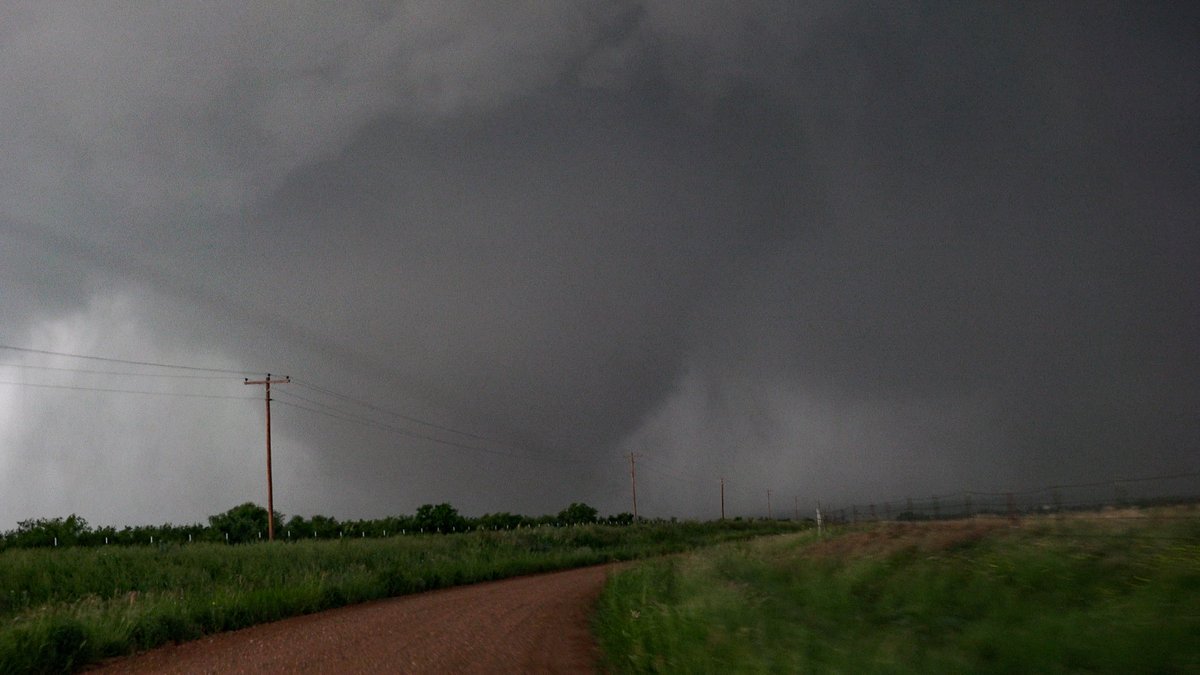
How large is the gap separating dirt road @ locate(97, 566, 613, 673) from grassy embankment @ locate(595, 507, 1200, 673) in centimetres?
119

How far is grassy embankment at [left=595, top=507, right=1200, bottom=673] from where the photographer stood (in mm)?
5156

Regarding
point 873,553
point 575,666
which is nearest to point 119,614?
point 575,666

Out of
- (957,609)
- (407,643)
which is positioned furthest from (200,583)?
(957,609)

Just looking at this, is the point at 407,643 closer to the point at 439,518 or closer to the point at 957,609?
the point at 957,609

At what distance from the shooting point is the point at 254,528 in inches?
3002

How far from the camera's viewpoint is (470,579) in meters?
27.1

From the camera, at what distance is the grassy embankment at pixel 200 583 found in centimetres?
1243

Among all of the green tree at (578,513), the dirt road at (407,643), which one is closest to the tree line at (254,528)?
the green tree at (578,513)

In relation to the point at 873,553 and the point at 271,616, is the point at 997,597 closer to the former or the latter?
the point at 873,553

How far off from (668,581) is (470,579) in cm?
1335

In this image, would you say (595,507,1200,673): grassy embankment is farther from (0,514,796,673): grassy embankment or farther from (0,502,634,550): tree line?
(0,502,634,550): tree line

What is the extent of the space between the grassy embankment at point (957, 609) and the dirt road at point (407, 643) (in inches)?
46.9

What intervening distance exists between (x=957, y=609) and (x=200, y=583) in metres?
21.1

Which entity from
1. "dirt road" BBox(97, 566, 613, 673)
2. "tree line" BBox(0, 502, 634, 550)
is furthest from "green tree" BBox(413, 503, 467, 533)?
"dirt road" BBox(97, 566, 613, 673)
